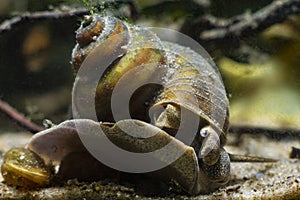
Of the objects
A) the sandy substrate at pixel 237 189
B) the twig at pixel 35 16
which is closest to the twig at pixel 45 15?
the twig at pixel 35 16

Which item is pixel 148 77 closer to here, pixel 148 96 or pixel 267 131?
pixel 148 96

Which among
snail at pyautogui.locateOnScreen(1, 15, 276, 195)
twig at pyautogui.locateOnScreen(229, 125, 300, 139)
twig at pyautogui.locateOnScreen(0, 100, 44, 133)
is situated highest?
snail at pyautogui.locateOnScreen(1, 15, 276, 195)

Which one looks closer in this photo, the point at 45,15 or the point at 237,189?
the point at 237,189

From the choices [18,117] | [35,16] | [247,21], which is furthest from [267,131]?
[35,16]

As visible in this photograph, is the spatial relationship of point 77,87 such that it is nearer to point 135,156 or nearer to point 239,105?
point 135,156

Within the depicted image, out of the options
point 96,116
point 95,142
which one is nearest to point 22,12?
point 96,116

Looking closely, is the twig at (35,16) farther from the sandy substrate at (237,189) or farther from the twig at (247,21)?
the sandy substrate at (237,189)

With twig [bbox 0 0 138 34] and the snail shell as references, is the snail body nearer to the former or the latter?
the snail shell

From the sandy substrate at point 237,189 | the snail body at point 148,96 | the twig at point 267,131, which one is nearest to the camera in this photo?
the sandy substrate at point 237,189

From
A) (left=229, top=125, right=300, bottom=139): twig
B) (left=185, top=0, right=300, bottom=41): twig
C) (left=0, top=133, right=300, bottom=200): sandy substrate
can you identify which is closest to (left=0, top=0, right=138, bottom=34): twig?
(left=185, top=0, right=300, bottom=41): twig
